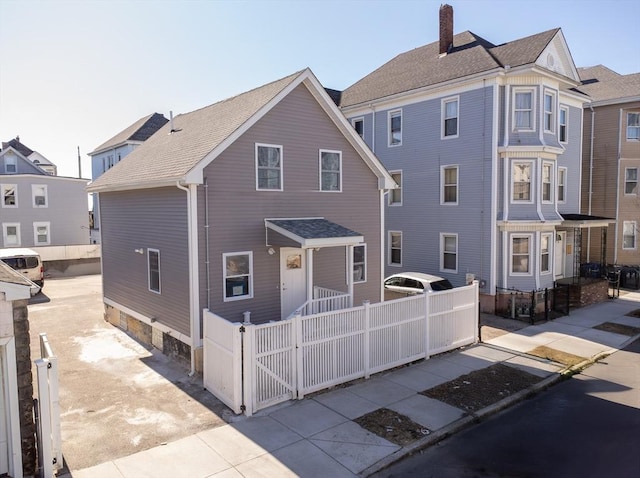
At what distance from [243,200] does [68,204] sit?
2964 cm

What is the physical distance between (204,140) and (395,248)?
12.8 m

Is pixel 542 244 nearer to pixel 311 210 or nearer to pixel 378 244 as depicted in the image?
pixel 378 244

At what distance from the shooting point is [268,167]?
13148 millimetres

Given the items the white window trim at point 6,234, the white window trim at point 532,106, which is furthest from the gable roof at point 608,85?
the white window trim at point 6,234

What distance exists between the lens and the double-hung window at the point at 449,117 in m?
20.0

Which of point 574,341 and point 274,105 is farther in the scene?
point 574,341

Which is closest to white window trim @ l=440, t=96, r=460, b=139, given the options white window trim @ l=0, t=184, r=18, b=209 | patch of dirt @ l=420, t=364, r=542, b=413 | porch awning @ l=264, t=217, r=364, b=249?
porch awning @ l=264, t=217, r=364, b=249

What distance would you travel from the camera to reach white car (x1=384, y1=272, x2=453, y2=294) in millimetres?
16797

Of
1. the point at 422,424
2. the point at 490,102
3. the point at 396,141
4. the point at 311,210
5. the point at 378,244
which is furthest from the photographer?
the point at 396,141

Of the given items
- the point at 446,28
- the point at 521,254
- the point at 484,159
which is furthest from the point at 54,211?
the point at 521,254

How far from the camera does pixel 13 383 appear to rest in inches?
270

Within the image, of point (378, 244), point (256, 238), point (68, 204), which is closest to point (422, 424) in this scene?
point (256, 238)

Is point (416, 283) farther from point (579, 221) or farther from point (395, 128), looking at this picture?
point (395, 128)

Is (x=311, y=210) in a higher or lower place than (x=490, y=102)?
lower
